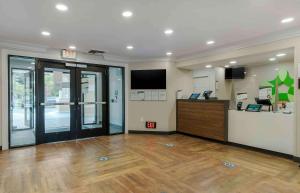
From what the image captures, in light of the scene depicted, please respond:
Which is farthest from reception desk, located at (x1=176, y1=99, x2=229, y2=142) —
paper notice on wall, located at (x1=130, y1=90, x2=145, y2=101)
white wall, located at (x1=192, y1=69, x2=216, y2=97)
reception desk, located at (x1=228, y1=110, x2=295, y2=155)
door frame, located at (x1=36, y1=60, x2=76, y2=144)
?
door frame, located at (x1=36, y1=60, x2=76, y2=144)

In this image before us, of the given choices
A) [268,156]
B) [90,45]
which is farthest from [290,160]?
[90,45]

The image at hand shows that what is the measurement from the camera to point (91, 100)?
579cm

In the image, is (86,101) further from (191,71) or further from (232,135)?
(232,135)

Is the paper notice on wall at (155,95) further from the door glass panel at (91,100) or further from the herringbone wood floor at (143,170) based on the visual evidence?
the herringbone wood floor at (143,170)

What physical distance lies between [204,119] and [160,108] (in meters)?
1.46

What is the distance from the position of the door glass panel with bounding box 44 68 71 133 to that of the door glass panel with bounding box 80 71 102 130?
43 cm

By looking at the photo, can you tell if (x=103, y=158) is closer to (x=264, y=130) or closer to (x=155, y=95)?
(x=155, y=95)

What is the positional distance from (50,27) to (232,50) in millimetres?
4008

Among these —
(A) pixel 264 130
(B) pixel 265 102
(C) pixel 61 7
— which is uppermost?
(C) pixel 61 7

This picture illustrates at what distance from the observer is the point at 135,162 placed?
12.0 feet

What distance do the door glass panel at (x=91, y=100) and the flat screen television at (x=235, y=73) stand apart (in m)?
4.50

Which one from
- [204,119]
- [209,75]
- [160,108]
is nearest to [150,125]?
[160,108]

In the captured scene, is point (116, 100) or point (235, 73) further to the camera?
point (235, 73)

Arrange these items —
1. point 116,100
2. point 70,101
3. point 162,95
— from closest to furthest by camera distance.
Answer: point 70,101
point 162,95
point 116,100
